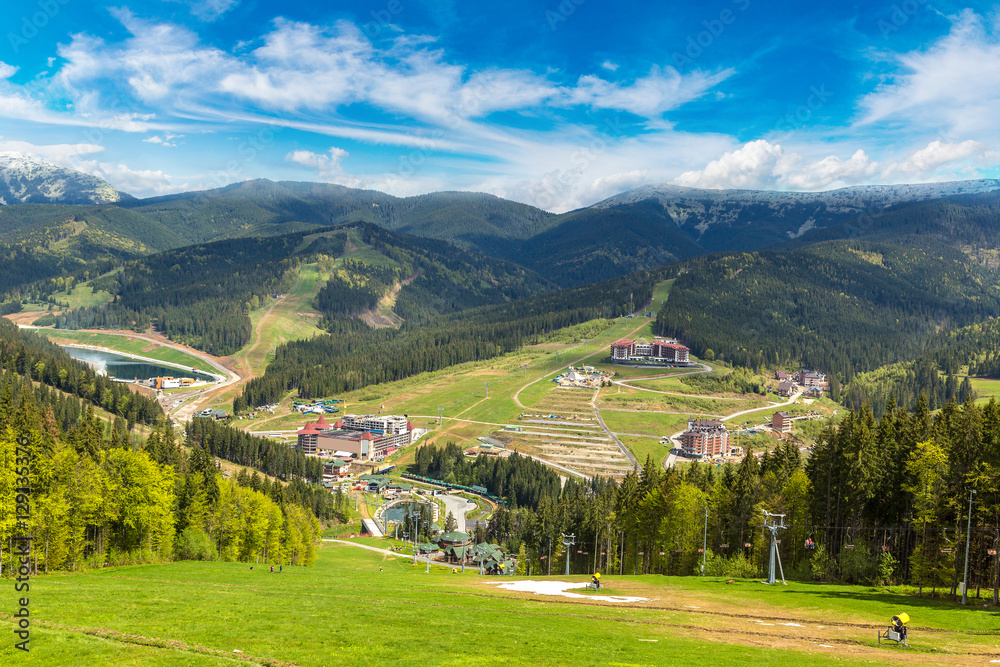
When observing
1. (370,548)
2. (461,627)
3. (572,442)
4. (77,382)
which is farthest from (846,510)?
(77,382)

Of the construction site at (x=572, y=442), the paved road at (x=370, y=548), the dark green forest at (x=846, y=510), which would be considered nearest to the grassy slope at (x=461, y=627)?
the dark green forest at (x=846, y=510)

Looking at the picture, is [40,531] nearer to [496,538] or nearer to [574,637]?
[574,637]

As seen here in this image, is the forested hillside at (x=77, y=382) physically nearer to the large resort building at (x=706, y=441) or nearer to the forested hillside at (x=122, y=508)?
the forested hillside at (x=122, y=508)

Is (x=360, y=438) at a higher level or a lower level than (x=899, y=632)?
higher

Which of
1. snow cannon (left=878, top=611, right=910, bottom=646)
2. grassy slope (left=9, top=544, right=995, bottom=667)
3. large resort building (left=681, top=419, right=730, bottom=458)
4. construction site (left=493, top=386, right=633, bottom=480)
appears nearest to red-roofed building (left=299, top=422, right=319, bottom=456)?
construction site (left=493, top=386, right=633, bottom=480)

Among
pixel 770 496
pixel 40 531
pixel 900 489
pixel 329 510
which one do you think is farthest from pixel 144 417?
pixel 900 489

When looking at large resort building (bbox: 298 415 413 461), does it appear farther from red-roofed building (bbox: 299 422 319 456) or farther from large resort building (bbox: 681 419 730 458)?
large resort building (bbox: 681 419 730 458)

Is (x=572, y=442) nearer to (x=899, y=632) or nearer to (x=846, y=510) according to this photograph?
(x=846, y=510)
